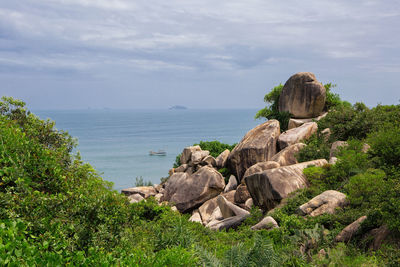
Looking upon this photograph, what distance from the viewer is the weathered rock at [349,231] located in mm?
11094

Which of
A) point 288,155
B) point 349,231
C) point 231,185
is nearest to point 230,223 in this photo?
point 231,185

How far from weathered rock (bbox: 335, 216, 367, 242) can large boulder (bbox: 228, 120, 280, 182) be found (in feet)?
41.1

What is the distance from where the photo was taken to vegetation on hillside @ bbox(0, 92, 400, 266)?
6.56 meters

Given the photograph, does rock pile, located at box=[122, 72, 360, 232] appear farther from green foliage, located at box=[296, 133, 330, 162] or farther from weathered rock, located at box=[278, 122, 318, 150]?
green foliage, located at box=[296, 133, 330, 162]

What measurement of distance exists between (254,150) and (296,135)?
140 inches

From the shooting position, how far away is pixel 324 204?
1398 centimetres

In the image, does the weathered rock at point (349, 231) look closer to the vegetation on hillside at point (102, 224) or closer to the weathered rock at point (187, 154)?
the vegetation on hillside at point (102, 224)

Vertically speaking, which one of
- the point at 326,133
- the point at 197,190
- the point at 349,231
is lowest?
the point at 197,190

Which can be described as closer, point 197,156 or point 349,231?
point 349,231

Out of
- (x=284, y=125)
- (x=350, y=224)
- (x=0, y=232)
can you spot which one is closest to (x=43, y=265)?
(x=0, y=232)

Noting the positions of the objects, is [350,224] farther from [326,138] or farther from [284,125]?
[284,125]

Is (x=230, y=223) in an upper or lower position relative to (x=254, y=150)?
lower

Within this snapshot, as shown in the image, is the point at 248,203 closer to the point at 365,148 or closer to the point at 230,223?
the point at 230,223

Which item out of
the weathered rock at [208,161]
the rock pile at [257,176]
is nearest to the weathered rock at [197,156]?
the rock pile at [257,176]
